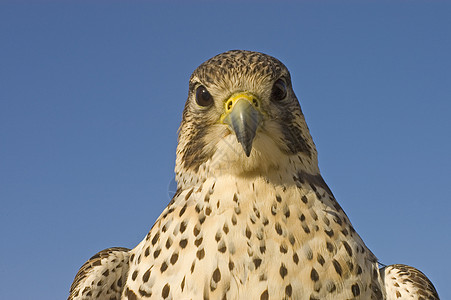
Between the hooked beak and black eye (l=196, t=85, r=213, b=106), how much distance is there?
0.29m

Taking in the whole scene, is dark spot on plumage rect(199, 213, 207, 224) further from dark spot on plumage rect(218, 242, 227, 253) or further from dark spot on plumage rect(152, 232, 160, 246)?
dark spot on plumage rect(152, 232, 160, 246)

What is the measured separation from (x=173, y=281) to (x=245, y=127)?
1.29 metres

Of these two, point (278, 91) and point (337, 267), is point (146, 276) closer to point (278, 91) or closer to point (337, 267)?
point (337, 267)

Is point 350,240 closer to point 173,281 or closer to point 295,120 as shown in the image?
point 295,120

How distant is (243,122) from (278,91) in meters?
0.74

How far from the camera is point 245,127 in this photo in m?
4.12

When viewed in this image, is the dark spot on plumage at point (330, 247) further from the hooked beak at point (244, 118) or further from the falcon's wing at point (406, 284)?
the hooked beak at point (244, 118)

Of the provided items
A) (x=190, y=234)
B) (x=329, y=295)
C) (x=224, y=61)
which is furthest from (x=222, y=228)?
(x=224, y=61)

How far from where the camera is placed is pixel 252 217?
4176 mm

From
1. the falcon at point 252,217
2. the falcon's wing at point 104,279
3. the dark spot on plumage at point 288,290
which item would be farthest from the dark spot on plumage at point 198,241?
the falcon's wing at point 104,279

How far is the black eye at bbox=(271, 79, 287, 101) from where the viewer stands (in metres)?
4.66

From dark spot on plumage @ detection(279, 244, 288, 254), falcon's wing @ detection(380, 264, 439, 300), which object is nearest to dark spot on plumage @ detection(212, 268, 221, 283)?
dark spot on plumage @ detection(279, 244, 288, 254)

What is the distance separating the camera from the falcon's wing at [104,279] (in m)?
5.04

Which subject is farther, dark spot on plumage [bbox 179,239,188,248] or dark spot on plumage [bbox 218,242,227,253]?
dark spot on plumage [bbox 179,239,188,248]
